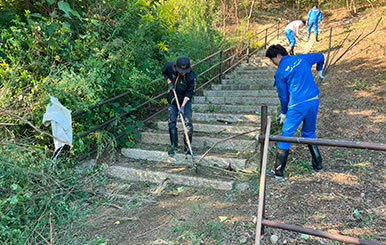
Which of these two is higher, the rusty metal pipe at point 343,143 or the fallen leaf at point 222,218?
the rusty metal pipe at point 343,143

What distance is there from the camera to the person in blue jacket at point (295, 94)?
3268 mm

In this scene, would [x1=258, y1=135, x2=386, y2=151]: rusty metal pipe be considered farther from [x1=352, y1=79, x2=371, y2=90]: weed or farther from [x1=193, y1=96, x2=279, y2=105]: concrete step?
[x1=352, y1=79, x2=371, y2=90]: weed

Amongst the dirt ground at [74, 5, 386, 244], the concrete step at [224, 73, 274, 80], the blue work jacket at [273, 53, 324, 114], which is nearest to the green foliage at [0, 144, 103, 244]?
the dirt ground at [74, 5, 386, 244]

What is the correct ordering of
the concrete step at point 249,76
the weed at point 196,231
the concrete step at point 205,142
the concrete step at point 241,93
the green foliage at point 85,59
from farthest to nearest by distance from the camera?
the concrete step at point 249,76, the concrete step at point 241,93, the concrete step at point 205,142, the green foliage at point 85,59, the weed at point 196,231

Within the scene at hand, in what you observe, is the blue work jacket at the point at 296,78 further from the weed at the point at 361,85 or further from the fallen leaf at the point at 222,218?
the weed at the point at 361,85

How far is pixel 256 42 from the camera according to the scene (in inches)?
407

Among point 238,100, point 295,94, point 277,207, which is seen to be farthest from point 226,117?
point 277,207

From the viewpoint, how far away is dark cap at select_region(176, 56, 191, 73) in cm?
390

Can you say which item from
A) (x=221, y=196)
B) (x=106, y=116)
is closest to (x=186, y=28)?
(x=106, y=116)

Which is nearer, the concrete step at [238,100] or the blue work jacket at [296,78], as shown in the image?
the blue work jacket at [296,78]

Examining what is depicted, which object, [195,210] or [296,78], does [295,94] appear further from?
[195,210]

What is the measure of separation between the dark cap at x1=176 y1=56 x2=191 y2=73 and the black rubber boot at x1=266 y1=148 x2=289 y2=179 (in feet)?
5.83

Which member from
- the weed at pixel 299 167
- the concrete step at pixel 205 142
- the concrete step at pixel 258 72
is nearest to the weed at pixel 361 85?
the concrete step at pixel 258 72

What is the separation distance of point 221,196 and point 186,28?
5433 mm
